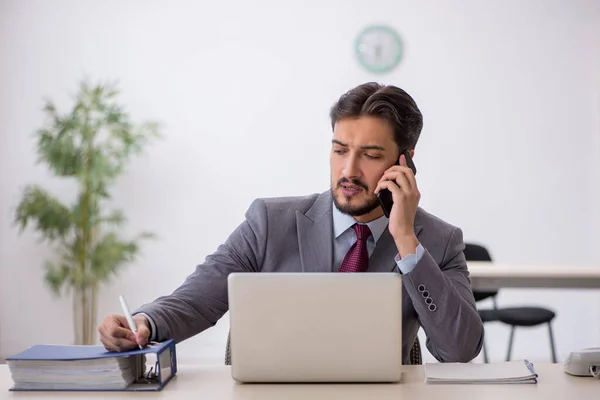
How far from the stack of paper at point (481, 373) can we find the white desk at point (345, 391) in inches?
0.8

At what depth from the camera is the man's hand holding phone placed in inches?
78.4

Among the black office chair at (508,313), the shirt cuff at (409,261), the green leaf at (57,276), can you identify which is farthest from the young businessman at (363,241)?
the green leaf at (57,276)

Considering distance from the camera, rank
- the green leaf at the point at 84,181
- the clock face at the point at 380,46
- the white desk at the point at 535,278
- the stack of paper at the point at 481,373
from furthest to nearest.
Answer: the clock face at the point at 380,46
the green leaf at the point at 84,181
the white desk at the point at 535,278
the stack of paper at the point at 481,373

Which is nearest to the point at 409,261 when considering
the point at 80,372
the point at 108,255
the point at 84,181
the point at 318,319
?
the point at 318,319

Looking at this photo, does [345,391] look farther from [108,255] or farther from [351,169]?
[108,255]

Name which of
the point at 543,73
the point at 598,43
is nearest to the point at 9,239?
the point at 543,73

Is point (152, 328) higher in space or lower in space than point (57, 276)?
higher

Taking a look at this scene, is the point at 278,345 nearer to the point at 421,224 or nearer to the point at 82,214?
the point at 421,224

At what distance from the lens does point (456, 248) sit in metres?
2.22

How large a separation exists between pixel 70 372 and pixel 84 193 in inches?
145

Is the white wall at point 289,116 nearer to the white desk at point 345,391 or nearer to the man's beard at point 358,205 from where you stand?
the man's beard at point 358,205

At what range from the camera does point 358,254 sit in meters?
2.17

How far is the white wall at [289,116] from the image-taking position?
5535 millimetres

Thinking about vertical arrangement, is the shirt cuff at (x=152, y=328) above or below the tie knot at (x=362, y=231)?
below
